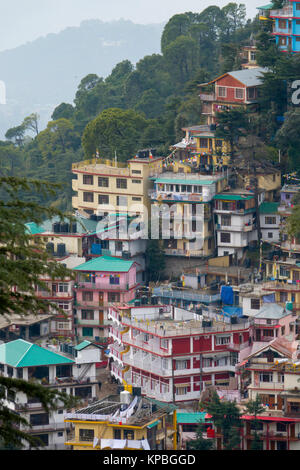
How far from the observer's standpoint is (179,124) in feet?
219

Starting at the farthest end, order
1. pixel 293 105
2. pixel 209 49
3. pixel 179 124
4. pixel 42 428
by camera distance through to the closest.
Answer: pixel 209 49 → pixel 179 124 → pixel 293 105 → pixel 42 428

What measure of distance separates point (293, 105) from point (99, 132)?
12.6m

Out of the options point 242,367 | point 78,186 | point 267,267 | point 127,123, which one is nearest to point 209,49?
point 127,123

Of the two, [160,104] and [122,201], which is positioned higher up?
[160,104]

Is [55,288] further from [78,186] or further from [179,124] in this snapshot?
[179,124]

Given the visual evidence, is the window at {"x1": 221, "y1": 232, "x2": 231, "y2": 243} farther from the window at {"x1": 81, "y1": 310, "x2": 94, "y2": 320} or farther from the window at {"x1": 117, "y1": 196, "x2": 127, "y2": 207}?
the window at {"x1": 81, "y1": 310, "x2": 94, "y2": 320}

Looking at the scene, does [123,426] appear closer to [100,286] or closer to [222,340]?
[222,340]

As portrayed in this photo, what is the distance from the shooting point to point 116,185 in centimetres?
6262

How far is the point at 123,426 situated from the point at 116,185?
74.8ft

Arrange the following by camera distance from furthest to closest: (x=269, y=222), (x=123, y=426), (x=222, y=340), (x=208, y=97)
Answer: (x=208, y=97) → (x=269, y=222) → (x=222, y=340) → (x=123, y=426)

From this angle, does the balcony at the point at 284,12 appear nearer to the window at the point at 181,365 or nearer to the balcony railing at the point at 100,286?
the balcony railing at the point at 100,286

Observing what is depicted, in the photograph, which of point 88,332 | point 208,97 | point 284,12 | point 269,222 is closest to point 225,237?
point 269,222

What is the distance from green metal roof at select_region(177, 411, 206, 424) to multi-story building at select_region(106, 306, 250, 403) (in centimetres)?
266

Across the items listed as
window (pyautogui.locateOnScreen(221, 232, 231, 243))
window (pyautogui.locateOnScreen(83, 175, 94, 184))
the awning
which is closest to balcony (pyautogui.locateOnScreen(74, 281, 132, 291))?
window (pyautogui.locateOnScreen(221, 232, 231, 243))
